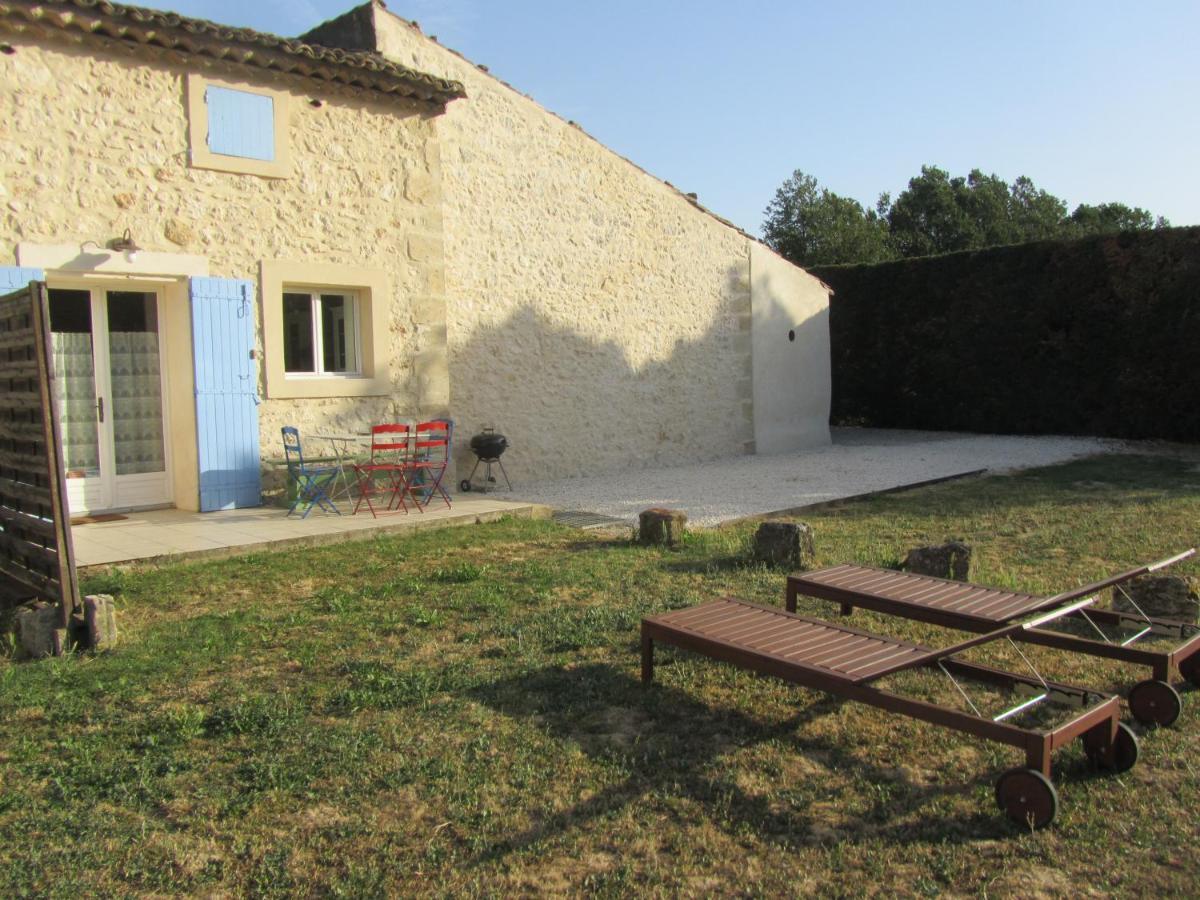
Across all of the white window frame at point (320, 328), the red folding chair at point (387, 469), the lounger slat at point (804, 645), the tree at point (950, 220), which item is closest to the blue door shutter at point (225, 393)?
the white window frame at point (320, 328)

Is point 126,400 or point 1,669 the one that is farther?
point 126,400

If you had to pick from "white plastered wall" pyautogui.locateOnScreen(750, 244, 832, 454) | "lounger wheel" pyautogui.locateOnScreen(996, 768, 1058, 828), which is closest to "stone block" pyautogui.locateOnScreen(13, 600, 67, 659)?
"lounger wheel" pyautogui.locateOnScreen(996, 768, 1058, 828)

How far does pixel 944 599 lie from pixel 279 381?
21.8 ft

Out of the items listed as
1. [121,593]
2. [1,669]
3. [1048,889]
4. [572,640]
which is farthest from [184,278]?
[1048,889]

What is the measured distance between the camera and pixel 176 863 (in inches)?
110

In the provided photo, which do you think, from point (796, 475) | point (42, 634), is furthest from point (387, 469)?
point (796, 475)

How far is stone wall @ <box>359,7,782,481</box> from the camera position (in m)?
10.8

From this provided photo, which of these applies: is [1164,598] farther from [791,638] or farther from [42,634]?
[42,634]

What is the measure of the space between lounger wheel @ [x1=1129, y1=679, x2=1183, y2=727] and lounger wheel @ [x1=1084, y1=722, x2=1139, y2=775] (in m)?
0.49

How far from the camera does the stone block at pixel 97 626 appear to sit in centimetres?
477

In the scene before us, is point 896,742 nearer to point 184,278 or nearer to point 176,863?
point 176,863

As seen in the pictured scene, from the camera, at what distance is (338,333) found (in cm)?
988

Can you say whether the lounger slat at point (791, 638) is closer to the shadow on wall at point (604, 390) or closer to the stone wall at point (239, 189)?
the stone wall at point (239, 189)

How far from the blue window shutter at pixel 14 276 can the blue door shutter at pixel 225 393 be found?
127 cm
